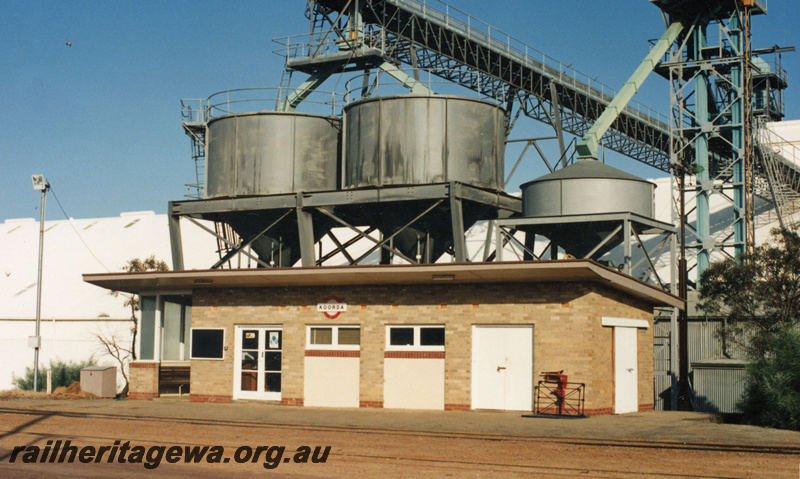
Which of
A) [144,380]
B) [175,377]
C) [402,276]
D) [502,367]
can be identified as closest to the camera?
[502,367]

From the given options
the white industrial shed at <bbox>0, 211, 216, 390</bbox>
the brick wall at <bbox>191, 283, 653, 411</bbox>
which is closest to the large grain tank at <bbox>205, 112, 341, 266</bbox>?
the brick wall at <bbox>191, 283, 653, 411</bbox>

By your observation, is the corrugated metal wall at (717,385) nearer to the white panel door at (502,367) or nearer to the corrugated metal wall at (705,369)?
the corrugated metal wall at (705,369)

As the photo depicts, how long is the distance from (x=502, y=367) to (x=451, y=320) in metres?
1.78

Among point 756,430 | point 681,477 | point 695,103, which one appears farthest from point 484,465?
point 695,103

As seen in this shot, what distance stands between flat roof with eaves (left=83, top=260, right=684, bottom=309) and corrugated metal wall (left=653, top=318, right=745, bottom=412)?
165 inches

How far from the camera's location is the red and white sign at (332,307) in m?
24.2

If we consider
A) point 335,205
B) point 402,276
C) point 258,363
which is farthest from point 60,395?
point 402,276

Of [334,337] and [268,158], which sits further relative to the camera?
[268,158]

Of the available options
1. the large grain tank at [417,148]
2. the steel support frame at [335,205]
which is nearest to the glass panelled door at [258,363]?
the steel support frame at [335,205]

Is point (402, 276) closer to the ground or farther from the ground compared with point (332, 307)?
farther from the ground

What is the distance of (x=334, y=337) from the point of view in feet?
79.5

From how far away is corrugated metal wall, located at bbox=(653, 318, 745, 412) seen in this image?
95.9ft

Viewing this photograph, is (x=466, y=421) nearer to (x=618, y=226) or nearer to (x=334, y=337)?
(x=334, y=337)

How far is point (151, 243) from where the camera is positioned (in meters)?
65.3
